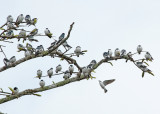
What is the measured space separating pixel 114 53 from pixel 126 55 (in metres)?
1.22

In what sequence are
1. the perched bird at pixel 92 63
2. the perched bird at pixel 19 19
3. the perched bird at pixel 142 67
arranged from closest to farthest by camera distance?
the perched bird at pixel 142 67 < the perched bird at pixel 92 63 < the perched bird at pixel 19 19

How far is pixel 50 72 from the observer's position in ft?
57.3

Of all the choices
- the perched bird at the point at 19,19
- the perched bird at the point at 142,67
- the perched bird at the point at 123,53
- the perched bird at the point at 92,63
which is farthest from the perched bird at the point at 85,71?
the perched bird at the point at 19,19

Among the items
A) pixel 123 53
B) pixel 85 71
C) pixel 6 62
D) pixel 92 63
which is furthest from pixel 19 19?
pixel 123 53

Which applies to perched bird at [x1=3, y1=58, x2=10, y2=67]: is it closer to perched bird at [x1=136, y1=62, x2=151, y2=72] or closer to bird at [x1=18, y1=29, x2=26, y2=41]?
bird at [x1=18, y1=29, x2=26, y2=41]

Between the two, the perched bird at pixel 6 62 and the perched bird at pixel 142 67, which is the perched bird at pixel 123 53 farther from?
the perched bird at pixel 6 62

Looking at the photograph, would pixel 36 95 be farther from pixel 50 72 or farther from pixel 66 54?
pixel 50 72

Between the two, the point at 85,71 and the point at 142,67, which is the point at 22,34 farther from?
the point at 142,67

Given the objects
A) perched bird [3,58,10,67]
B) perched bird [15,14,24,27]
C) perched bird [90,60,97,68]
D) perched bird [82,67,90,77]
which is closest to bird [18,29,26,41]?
perched bird [15,14,24,27]

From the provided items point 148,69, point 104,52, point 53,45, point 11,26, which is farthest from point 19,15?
point 148,69

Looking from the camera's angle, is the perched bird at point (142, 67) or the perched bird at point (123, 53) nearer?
the perched bird at point (142, 67)

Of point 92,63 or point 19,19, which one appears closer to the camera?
point 92,63

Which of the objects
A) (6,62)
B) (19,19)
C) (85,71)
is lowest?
(85,71)

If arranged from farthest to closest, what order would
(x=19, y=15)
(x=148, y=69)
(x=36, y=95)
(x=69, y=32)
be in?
1. (x=19, y=15)
2. (x=148, y=69)
3. (x=36, y=95)
4. (x=69, y=32)
